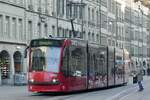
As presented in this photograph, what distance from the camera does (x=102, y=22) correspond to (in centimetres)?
10062

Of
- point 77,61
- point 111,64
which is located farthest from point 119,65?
point 77,61

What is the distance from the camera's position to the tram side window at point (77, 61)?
3466 cm

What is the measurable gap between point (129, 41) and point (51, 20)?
5747 centimetres

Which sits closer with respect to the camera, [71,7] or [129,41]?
[71,7]

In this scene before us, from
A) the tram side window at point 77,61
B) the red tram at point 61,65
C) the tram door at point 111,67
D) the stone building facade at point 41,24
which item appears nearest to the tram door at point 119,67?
the tram door at point 111,67

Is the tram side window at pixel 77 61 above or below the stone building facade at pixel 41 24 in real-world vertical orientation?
below

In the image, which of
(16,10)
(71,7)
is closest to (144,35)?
(71,7)

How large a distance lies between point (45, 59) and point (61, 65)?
98 centimetres

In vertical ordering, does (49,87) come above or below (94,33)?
below

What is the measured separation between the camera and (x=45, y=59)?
1299 inches

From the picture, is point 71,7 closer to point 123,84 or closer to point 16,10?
point 16,10

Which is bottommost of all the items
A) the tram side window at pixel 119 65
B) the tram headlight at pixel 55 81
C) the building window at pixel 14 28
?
the tram headlight at pixel 55 81

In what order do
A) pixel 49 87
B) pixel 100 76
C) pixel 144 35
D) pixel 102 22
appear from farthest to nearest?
1. pixel 144 35
2. pixel 102 22
3. pixel 100 76
4. pixel 49 87

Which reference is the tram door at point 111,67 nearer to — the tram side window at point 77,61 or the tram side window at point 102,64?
the tram side window at point 102,64
